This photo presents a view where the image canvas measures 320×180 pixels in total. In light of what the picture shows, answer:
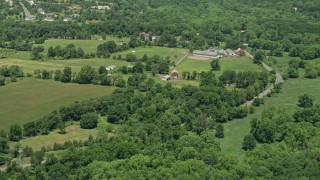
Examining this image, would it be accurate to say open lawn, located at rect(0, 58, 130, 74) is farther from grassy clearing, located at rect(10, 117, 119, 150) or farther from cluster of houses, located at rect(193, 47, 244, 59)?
grassy clearing, located at rect(10, 117, 119, 150)

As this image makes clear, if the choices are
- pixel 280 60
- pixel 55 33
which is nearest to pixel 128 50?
pixel 55 33

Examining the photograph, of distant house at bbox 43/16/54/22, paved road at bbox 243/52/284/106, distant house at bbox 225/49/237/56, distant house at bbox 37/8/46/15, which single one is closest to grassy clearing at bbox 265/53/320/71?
paved road at bbox 243/52/284/106

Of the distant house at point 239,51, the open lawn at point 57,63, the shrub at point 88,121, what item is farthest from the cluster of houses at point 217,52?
the shrub at point 88,121

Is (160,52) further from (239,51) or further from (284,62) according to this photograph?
(284,62)

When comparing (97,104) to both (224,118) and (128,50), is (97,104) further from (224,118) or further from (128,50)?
(128,50)

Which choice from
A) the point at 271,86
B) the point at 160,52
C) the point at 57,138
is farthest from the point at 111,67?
the point at 57,138

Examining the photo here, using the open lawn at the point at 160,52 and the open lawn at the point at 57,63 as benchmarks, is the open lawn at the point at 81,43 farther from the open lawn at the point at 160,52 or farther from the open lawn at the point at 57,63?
the open lawn at the point at 57,63
